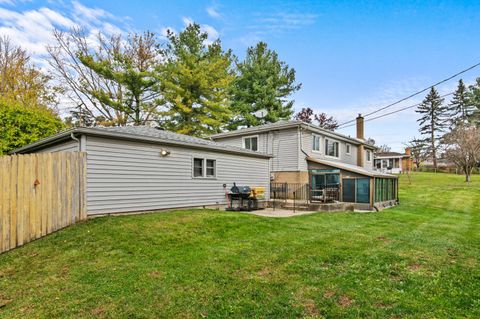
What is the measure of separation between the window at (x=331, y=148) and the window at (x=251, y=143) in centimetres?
486

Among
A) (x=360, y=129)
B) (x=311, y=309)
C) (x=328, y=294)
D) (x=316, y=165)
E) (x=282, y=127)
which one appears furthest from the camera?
(x=360, y=129)

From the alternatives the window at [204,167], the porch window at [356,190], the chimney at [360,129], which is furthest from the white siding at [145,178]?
the chimney at [360,129]

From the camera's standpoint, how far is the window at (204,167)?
11397 mm

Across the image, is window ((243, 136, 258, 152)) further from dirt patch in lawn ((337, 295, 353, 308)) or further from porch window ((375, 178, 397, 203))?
dirt patch in lawn ((337, 295, 353, 308))

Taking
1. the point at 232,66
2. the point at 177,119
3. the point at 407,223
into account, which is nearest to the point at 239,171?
the point at 407,223

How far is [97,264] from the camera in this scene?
4852 mm

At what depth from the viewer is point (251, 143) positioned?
61.7 feet

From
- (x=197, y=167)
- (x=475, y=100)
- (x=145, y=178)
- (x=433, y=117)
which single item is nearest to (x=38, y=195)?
(x=145, y=178)

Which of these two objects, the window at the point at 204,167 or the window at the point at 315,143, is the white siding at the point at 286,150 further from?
the window at the point at 204,167

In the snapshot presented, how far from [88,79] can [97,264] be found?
71.1ft

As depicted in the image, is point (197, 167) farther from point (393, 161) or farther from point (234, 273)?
point (393, 161)

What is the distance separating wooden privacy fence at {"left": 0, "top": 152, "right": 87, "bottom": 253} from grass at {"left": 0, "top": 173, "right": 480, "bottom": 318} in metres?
0.42

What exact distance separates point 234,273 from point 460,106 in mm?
61103

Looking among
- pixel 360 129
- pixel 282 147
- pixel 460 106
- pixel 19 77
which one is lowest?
pixel 282 147
